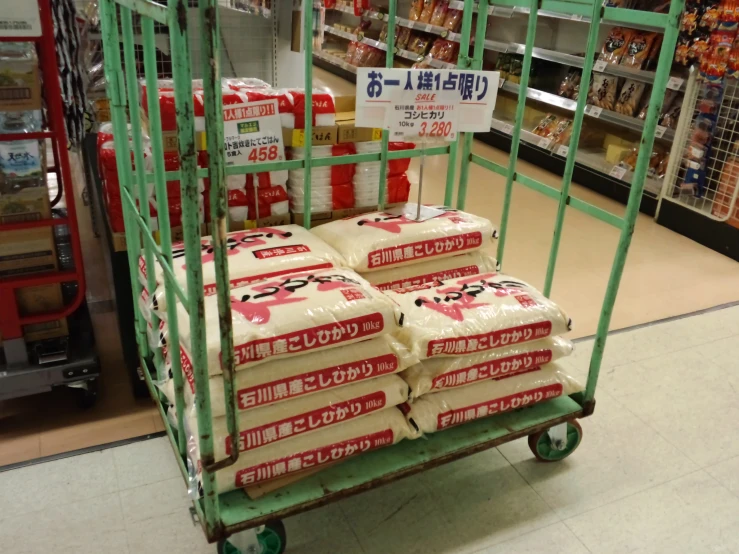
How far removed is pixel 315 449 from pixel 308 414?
94 mm

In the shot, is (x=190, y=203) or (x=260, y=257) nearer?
(x=190, y=203)

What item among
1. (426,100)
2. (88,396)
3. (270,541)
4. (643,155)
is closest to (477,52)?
(426,100)

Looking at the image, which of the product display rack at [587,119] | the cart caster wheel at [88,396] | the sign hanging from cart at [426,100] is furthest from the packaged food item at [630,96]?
the cart caster wheel at [88,396]

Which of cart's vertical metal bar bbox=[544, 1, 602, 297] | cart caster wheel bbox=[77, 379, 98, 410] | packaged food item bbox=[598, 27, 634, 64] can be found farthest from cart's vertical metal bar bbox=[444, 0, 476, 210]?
packaged food item bbox=[598, 27, 634, 64]

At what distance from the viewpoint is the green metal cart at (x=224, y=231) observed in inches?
43.1

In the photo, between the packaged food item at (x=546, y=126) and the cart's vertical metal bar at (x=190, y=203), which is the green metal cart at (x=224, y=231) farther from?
the packaged food item at (x=546, y=126)

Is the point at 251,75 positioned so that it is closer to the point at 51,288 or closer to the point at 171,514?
the point at 51,288

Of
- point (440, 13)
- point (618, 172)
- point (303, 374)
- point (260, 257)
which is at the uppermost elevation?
point (440, 13)

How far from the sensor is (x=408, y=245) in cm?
209

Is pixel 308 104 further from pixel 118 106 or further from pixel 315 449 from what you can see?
pixel 315 449

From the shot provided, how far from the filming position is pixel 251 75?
132 inches

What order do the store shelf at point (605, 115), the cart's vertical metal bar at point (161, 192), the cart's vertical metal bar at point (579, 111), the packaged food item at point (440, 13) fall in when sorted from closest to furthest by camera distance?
the cart's vertical metal bar at point (161, 192), the cart's vertical metal bar at point (579, 111), the store shelf at point (605, 115), the packaged food item at point (440, 13)

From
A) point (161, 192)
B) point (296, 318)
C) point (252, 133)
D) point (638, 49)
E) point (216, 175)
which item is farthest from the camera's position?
point (638, 49)

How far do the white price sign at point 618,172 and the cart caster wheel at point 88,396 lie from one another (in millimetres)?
3705
